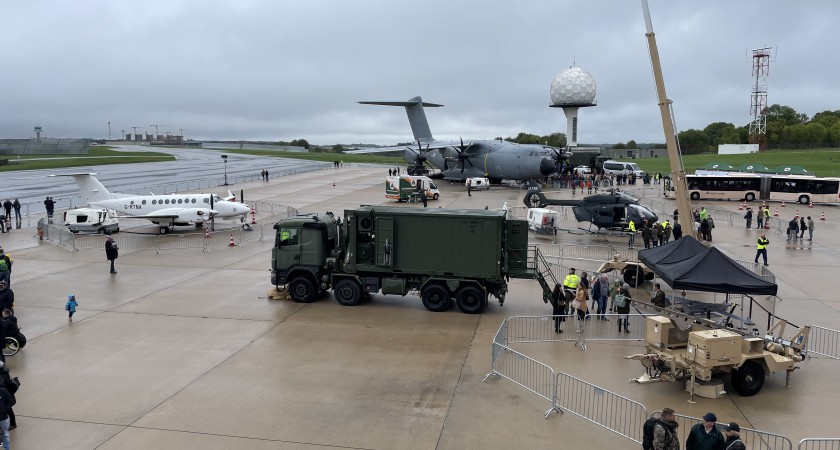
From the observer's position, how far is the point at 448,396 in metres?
10.6

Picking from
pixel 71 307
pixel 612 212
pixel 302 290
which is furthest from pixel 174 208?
pixel 612 212

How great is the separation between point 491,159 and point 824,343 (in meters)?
41.2

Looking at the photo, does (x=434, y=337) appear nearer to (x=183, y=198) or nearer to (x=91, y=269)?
(x=91, y=269)

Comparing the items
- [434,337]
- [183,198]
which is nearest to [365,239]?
[434,337]

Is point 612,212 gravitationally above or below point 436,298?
above

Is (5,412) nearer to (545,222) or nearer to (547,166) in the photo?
(545,222)

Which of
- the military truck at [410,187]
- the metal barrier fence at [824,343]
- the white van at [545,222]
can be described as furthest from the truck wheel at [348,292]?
the military truck at [410,187]

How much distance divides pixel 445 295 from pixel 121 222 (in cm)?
2568

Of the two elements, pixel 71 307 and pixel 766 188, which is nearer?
pixel 71 307

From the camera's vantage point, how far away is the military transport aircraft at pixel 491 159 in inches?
1986

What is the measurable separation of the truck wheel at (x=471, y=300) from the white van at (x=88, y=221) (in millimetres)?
20779

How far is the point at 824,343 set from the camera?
13633 millimetres

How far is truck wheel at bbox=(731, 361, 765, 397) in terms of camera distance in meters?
10.5

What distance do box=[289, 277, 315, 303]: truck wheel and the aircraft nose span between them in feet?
118
